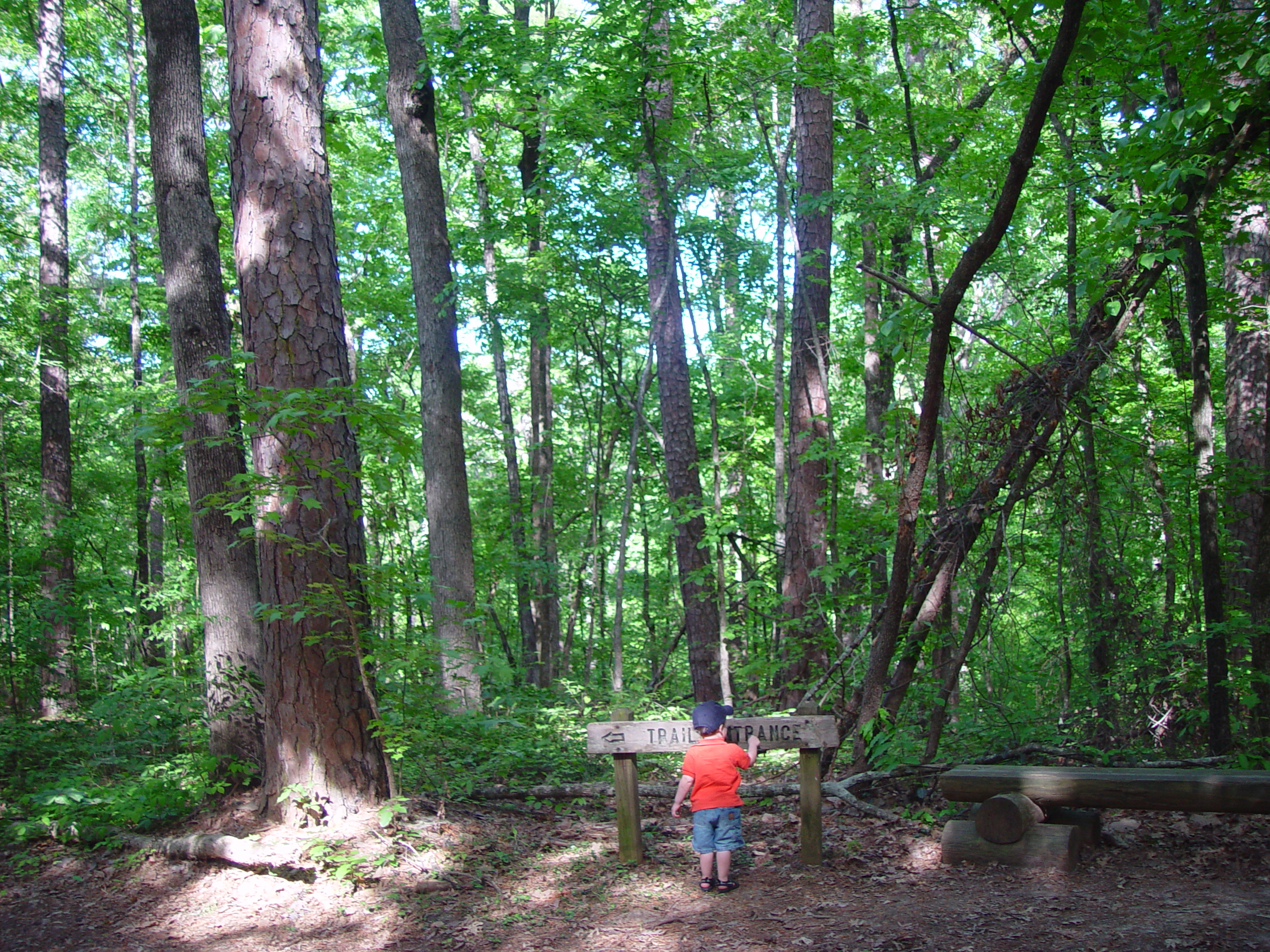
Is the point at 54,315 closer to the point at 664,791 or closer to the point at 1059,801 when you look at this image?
the point at 664,791

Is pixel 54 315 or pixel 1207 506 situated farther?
pixel 54 315

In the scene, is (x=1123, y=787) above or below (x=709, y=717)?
below

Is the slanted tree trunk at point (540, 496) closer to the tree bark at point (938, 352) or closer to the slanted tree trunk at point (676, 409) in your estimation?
the slanted tree trunk at point (676, 409)

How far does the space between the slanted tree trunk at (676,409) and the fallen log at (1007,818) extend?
5.35 metres

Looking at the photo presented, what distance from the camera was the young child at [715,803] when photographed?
4.99 meters

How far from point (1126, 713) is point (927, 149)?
268 inches

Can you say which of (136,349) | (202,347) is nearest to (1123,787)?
(202,347)

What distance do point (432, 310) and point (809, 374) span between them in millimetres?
4554

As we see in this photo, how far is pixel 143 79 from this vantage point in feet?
59.7

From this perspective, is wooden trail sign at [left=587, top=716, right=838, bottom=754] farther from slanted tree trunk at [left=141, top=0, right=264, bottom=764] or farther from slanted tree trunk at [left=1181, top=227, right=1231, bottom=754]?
slanted tree trunk at [left=141, top=0, right=264, bottom=764]

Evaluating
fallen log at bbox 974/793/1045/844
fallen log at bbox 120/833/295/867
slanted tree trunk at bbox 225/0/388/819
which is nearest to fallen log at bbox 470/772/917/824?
fallen log at bbox 974/793/1045/844

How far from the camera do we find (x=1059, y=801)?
5.13 metres

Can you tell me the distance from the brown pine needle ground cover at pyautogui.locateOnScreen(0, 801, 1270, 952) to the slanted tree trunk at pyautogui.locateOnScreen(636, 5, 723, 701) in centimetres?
500

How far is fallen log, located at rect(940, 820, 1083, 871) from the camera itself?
16.4ft
